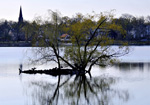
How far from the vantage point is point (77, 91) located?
24.0 metres

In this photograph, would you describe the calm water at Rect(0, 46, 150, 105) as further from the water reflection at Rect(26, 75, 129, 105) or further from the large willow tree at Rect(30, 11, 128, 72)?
the large willow tree at Rect(30, 11, 128, 72)

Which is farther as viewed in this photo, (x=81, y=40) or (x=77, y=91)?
(x=81, y=40)

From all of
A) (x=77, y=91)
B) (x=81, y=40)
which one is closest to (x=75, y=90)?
(x=77, y=91)

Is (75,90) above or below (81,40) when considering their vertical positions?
below

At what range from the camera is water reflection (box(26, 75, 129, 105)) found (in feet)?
68.3

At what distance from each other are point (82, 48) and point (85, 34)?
4.46 ft

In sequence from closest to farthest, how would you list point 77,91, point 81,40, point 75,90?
1. point 77,91
2. point 75,90
3. point 81,40

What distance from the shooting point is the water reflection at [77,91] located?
20.8 m

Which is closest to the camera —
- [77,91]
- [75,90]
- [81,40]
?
[77,91]

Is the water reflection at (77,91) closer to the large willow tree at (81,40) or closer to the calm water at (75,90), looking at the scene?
the calm water at (75,90)

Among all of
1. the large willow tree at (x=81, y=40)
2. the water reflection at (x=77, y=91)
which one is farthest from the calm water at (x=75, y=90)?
the large willow tree at (x=81, y=40)

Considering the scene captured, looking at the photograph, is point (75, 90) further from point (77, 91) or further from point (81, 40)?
point (81, 40)

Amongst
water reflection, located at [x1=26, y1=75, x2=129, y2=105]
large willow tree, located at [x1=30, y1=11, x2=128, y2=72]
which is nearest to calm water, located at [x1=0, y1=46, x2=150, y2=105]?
water reflection, located at [x1=26, y1=75, x2=129, y2=105]

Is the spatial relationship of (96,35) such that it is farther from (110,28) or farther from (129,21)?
(129,21)
